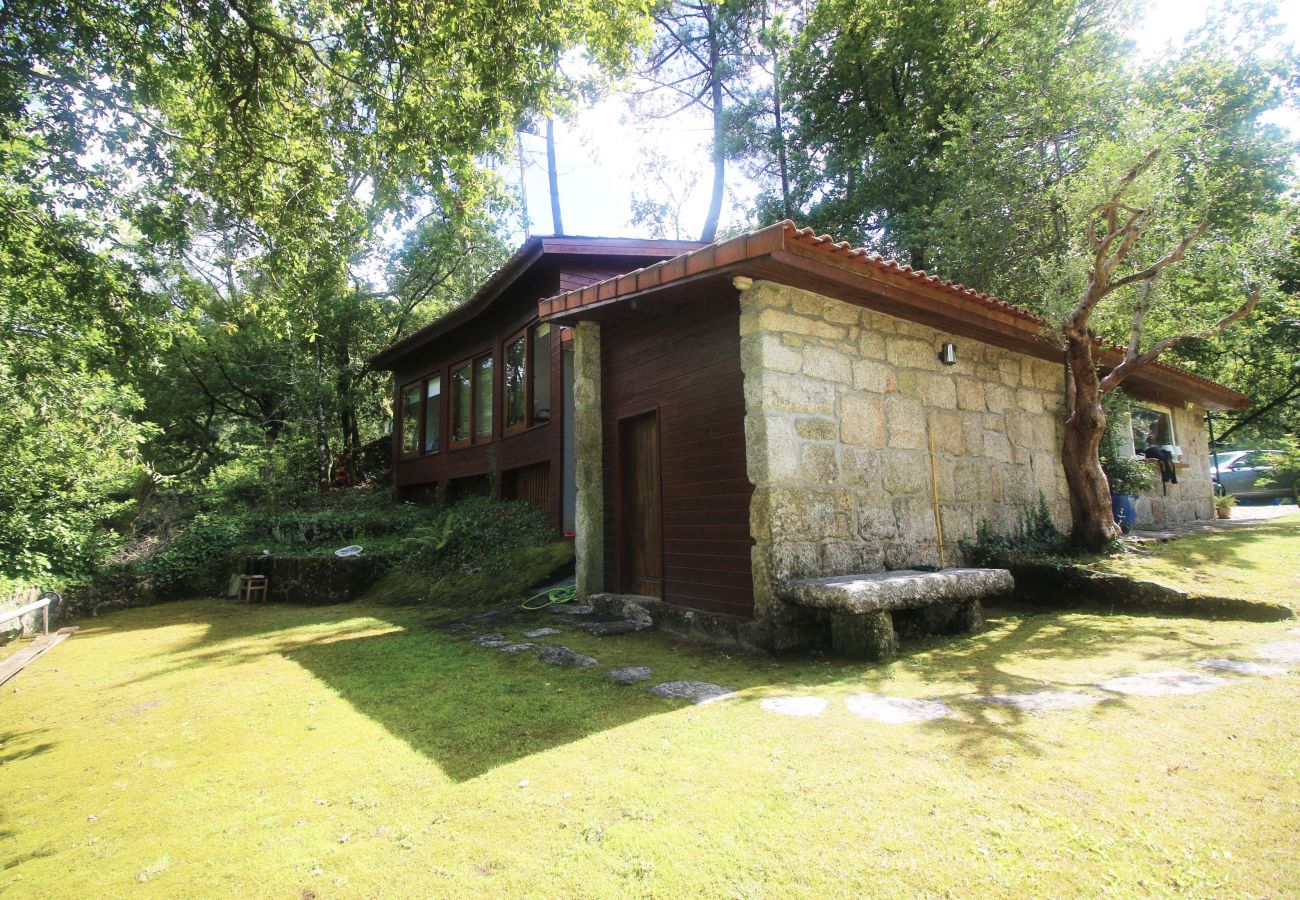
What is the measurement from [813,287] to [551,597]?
14.4ft

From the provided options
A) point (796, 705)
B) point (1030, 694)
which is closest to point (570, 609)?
point (796, 705)

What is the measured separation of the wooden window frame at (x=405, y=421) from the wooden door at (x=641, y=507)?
9.86 metres

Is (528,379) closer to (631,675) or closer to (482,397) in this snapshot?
(482,397)

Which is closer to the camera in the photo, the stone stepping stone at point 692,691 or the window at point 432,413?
the stone stepping stone at point 692,691

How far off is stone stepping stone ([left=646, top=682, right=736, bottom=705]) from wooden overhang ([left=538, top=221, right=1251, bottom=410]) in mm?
2916

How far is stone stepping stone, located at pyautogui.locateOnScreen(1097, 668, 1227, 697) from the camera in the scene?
10.7 feet

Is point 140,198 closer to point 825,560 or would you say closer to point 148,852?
point 148,852

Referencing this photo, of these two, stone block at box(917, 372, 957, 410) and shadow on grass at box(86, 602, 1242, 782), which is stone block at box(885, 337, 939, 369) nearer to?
stone block at box(917, 372, 957, 410)

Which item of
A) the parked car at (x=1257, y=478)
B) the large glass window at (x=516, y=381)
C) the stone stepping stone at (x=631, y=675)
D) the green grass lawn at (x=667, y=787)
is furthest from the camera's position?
the parked car at (x=1257, y=478)

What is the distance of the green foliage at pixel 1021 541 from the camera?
246 inches

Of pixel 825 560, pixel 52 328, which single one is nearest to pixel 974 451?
pixel 825 560

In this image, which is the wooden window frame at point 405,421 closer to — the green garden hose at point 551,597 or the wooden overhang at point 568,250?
the wooden overhang at point 568,250

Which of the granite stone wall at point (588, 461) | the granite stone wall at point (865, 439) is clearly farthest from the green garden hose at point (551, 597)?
the granite stone wall at point (865, 439)

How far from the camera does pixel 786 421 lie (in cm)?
496
